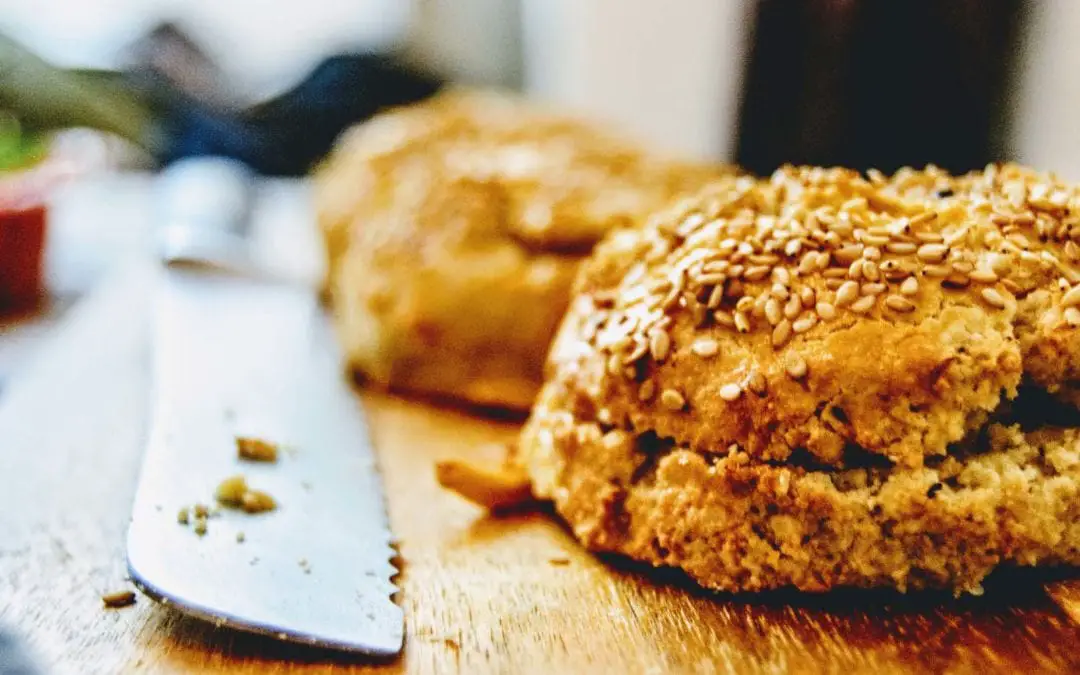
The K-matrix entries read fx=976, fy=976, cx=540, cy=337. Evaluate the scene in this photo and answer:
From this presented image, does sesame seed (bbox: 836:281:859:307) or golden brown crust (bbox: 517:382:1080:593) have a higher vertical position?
sesame seed (bbox: 836:281:859:307)

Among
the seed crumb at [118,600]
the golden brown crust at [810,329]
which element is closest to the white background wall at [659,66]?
the golden brown crust at [810,329]

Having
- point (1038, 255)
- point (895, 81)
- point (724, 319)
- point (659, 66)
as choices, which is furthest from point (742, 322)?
point (659, 66)

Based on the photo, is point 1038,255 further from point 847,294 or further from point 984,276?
point 847,294

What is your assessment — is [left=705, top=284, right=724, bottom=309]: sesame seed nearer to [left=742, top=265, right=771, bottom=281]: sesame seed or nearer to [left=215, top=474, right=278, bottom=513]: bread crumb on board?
[left=742, top=265, right=771, bottom=281]: sesame seed

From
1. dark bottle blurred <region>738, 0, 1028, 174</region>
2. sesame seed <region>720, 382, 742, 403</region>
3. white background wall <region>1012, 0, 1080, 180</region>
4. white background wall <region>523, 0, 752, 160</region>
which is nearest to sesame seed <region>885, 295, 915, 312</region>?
sesame seed <region>720, 382, 742, 403</region>

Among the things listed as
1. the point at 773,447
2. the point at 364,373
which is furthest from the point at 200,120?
the point at 773,447

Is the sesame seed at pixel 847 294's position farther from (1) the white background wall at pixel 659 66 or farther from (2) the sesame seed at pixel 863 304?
(1) the white background wall at pixel 659 66

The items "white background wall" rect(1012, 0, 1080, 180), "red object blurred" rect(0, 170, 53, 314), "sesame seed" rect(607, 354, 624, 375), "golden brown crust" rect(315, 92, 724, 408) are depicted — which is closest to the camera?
"sesame seed" rect(607, 354, 624, 375)
